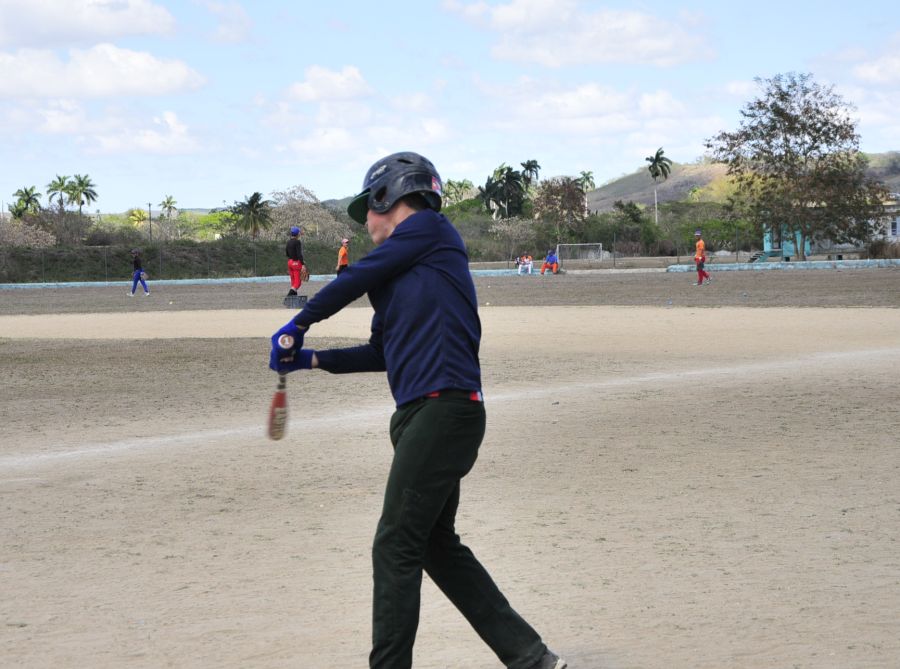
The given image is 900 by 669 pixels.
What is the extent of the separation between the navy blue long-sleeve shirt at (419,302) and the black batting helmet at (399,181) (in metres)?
0.09

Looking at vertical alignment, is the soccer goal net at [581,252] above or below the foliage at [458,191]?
below

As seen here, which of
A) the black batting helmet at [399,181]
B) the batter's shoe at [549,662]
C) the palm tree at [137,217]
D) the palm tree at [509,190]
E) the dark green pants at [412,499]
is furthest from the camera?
the palm tree at [137,217]

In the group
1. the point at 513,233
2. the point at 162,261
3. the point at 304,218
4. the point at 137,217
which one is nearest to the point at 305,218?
the point at 304,218

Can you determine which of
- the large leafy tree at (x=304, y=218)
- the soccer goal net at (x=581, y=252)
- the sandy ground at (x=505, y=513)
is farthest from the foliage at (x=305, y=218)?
the sandy ground at (x=505, y=513)

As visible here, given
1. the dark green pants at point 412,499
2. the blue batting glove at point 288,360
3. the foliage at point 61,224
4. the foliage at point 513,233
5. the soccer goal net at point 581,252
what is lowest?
the dark green pants at point 412,499

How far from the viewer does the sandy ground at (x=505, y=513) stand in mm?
4602

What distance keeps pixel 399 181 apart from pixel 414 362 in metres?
0.58

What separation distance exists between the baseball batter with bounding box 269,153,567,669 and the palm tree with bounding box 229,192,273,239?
9917cm

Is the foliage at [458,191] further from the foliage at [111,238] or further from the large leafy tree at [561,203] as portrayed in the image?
the foliage at [111,238]

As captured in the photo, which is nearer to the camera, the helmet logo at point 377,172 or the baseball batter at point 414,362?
the baseball batter at point 414,362

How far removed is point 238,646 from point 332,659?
1.24 feet

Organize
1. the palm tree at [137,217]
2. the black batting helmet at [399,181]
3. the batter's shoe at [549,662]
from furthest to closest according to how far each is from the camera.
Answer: the palm tree at [137,217] < the batter's shoe at [549,662] < the black batting helmet at [399,181]

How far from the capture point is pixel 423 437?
12.3ft

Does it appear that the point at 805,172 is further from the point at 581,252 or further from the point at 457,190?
the point at 457,190
